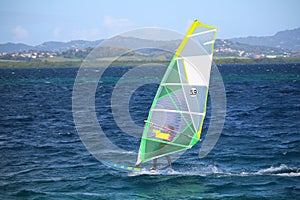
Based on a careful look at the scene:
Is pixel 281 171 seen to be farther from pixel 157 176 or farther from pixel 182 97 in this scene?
pixel 182 97

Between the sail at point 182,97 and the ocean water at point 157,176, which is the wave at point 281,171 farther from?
the sail at point 182,97

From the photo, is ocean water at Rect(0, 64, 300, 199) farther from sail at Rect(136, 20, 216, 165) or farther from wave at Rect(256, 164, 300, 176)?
sail at Rect(136, 20, 216, 165)

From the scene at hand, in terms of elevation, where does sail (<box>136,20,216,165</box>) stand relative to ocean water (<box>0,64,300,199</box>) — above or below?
above

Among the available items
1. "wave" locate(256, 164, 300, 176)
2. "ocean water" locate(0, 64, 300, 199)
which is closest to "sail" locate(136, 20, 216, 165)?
"ocean water" locate(0, 64, 300, 199)

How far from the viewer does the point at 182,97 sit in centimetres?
2031

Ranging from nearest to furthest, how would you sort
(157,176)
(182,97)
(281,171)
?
(182,97)
(157,176)
(281,171)

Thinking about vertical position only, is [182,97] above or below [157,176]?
above

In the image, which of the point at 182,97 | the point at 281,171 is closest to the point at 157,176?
the point at 182,97

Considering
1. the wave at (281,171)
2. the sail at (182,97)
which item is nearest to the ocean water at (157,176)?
the wave at (281,171)

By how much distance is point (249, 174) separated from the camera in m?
22.4

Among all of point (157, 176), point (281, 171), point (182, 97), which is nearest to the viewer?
point (182, 97)

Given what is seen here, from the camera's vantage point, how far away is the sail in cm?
1988

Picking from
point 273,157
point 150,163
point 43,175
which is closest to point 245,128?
point 273,157

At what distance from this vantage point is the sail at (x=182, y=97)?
1988 centimetres
